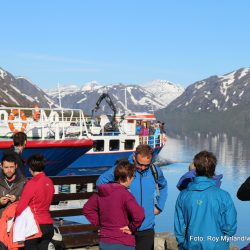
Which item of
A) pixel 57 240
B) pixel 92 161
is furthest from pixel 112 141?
pixel 57 240

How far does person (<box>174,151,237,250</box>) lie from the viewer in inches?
275

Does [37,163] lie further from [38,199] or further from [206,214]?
[206,214]

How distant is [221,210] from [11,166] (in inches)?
130

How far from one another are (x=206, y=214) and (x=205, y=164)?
0.64m

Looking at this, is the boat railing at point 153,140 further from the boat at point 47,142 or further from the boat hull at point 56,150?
the boat hull at point 56,150

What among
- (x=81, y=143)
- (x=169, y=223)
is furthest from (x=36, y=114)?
(x=169, y=223)

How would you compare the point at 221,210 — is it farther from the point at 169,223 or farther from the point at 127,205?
the point at 169,223

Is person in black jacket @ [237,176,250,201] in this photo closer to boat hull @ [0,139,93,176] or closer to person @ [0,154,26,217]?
person @ [0,154,26,217]

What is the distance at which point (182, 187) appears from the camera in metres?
8.40

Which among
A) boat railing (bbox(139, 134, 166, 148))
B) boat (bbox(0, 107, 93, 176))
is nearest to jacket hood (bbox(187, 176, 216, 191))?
boat (bbox(0, 107, 93, 176))

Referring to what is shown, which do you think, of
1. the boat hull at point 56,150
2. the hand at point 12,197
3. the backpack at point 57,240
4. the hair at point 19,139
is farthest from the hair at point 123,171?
the boat hull at point 56,150

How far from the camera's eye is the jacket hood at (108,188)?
7316mm

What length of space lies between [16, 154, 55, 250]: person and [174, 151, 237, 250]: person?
224cm

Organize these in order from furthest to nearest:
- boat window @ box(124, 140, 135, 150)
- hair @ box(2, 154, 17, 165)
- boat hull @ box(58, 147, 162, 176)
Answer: boat window @ box(124, 140, 135, 150), boat hull @ box(58, 147, 162, 176), hair @ box(2, 154, 17, 165)
